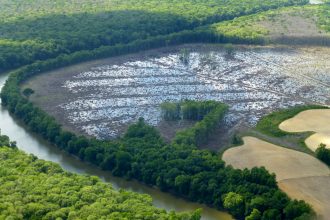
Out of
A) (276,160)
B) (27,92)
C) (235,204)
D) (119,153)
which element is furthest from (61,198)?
(27,92)

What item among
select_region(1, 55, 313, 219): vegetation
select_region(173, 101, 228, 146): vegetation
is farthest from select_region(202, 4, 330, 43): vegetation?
select_region(1, 55, 313, 219): vegetation

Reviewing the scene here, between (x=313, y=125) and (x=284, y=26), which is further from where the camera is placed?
(x=284, y=26)

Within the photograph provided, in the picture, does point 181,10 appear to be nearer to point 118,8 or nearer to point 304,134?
point 118,8

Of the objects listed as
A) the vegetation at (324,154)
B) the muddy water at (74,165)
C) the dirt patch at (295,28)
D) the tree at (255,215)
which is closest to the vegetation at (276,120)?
the vegetation at (324,154)

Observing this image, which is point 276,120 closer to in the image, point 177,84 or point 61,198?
point 177,84

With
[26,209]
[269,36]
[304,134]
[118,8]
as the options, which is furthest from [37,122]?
[118,8]

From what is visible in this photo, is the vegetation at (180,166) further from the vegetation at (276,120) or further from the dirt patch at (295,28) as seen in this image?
the dirt patch at (295,28)
